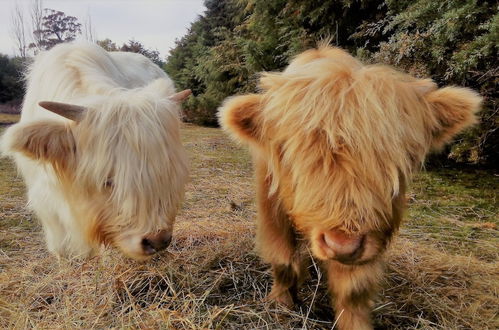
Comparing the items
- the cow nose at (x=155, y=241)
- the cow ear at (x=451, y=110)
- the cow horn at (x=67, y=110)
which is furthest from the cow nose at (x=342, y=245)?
the cow horn at (x=67, y=110)

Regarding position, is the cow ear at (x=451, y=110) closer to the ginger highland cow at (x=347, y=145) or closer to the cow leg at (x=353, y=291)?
the ginger highland cow at (x=347, y=145)

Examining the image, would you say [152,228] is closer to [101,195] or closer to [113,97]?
[101,195]

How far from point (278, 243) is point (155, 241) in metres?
0.63

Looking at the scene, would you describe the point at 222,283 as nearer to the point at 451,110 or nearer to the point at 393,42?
the point at 451,110

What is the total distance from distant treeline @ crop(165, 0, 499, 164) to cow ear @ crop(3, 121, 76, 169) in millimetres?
1732

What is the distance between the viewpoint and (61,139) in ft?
6.80

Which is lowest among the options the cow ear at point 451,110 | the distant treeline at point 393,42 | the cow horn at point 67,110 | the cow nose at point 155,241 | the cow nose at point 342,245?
the cow nose at point 155,241

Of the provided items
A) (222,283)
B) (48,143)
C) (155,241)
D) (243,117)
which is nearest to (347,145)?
(243,117)

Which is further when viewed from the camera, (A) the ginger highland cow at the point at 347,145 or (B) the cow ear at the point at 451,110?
(B) the cow ear at the point at 451,110

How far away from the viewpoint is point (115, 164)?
6.54 feet

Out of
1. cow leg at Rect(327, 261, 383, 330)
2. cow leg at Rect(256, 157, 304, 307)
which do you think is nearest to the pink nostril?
cow leg at Rect(327, 261, 383, 330)

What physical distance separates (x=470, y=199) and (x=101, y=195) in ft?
12.7

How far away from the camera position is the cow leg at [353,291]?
1.85 meters

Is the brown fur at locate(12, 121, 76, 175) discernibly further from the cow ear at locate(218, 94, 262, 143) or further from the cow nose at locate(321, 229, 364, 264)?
the cow nose at locate(321, 229, 364, 264)
